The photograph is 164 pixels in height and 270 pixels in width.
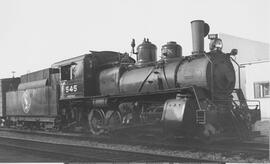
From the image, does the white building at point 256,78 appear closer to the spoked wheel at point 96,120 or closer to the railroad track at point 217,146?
the spoked wheel at point 96,120

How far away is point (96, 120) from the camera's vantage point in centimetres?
1480

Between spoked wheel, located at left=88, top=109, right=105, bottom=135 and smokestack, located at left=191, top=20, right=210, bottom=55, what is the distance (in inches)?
191

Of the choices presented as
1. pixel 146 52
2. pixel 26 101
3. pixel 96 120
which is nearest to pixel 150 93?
pixel 146 52

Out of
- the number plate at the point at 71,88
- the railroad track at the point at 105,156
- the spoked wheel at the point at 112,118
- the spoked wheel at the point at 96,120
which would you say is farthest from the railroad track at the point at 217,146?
the number plate at the point at 71,88

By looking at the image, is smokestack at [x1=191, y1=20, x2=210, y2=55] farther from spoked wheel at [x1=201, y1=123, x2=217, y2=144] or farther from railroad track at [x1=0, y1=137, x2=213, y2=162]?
railroad track at [x1=0, y1=137, x2=213, y2=162]

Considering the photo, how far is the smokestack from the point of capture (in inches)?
457

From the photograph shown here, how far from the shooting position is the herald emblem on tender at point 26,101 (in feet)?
64.4

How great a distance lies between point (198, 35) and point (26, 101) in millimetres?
11909

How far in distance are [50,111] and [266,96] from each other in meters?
13.8

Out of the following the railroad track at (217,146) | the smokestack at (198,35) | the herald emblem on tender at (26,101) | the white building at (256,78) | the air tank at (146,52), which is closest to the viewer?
the railroad track at (217,146)

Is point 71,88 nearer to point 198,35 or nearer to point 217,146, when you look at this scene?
point 198,35

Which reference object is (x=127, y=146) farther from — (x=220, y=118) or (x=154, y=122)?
(x=220, y=118)

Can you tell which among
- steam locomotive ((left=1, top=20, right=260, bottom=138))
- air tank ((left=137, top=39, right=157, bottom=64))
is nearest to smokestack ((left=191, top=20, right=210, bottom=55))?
steam locomotive ((left=1, top=20, right=260, bottom=138))

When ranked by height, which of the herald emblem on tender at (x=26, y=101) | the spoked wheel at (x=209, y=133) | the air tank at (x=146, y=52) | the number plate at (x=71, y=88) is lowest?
the spoked wheel at (x=209, y=133)
